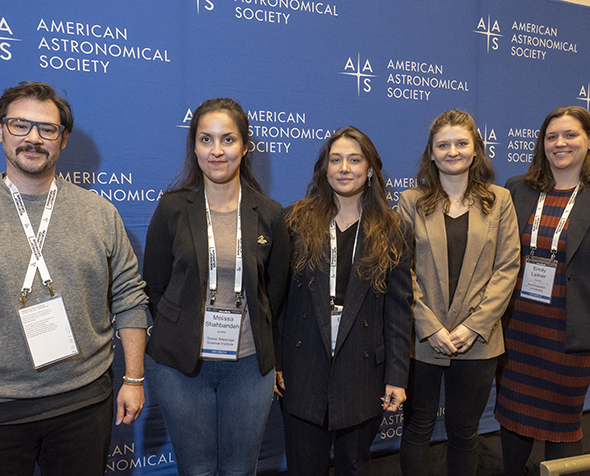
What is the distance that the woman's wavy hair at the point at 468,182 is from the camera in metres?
2.04

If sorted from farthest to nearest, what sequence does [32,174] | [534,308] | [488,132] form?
[488,132], [534,308], [32,174]

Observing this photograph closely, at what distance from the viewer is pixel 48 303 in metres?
1.35

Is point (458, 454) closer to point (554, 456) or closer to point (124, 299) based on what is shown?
point (554, 456)

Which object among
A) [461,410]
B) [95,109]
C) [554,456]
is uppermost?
[95,109]

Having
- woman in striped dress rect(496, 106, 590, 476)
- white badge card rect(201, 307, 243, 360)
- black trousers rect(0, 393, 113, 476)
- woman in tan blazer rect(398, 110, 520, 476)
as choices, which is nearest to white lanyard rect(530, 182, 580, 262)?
woman in striped dress rect(496, 106, 590, 476)

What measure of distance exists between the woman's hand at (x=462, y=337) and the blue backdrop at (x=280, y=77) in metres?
1.06

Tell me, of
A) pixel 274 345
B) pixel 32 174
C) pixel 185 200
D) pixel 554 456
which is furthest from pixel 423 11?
pixel 554 456

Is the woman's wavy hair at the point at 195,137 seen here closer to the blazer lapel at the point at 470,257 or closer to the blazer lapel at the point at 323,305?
the blazer lapel at the point at 323,305

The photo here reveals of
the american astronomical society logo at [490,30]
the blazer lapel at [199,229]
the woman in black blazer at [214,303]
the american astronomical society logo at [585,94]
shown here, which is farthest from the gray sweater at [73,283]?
the american astronomical society logo at [585,94]

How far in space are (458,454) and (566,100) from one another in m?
2.57

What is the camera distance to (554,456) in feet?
7.24

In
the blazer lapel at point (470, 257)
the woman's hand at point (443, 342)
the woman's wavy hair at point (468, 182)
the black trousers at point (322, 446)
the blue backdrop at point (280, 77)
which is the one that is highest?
the blue backdrop at point (280, 77)

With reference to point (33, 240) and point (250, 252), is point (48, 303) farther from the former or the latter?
point (250, 252)

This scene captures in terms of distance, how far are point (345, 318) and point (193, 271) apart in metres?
0.59
